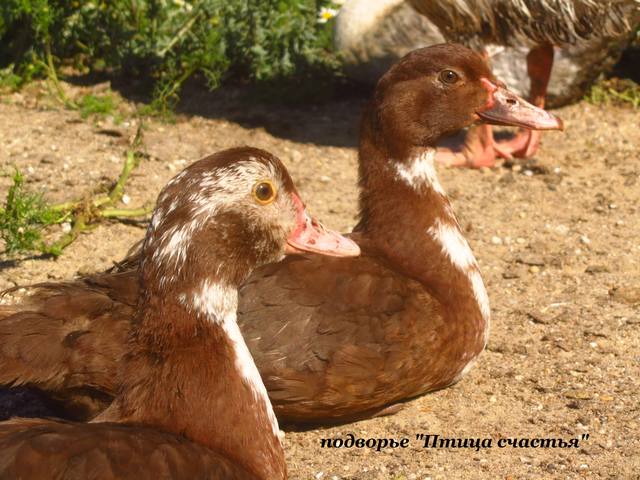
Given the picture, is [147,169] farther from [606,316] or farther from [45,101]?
[606,316]

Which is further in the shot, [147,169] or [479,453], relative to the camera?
[147,169]

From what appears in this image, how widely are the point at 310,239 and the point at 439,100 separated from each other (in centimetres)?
168

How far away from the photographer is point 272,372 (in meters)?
4.40

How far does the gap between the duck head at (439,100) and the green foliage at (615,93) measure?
121 inches

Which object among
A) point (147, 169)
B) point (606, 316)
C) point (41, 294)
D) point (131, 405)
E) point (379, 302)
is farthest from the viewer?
point (147, 169)

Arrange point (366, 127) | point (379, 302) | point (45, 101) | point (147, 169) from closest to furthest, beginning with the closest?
point (379, 302) < point (366, 127) < point (147, 169) < point (45, 101)

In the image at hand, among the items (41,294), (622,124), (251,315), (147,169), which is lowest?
(622,124)

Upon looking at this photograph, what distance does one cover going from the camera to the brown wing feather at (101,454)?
115 inches

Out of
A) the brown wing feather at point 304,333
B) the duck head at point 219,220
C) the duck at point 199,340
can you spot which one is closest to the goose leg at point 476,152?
the brown wing feather at point 304,333

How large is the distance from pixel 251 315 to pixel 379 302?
53 centimetres

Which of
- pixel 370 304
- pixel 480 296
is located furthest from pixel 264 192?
pixel 480 296

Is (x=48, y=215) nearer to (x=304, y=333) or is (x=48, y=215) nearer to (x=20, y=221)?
(x=20, y=221)

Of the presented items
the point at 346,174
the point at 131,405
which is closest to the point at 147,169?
the point at 346,174

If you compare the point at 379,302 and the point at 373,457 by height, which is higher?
the point at 379,302
